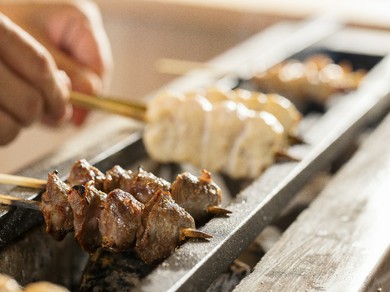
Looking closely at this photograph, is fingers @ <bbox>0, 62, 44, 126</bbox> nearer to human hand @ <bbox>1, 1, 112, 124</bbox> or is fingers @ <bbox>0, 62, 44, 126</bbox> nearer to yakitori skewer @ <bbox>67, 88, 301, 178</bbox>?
yakitori skewer @ <bbox>67, 88, 301, 178</bbox>

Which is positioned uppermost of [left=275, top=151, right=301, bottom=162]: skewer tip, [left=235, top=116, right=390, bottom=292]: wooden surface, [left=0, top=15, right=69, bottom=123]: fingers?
[left=0, top=15, right=69, bottom=123]: fingers

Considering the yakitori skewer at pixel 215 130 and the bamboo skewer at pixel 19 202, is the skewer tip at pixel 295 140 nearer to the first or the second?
the yakitori skewer at pixel 215 130

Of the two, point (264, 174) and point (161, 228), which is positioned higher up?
point (264, 174)

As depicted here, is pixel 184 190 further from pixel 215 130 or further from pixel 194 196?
pixel 215 130

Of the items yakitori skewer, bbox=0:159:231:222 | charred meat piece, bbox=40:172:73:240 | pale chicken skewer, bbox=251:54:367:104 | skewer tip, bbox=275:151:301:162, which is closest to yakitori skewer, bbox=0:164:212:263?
charred meat piece, bbox=40:172:73:240

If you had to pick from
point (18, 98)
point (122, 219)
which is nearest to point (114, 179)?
point (122, 219)

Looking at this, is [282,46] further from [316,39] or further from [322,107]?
[322,107]
